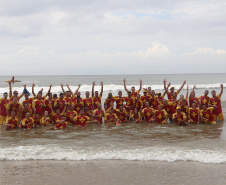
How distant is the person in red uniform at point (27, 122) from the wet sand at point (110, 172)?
13.4 feet

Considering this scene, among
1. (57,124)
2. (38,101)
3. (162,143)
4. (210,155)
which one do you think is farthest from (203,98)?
(38,101)

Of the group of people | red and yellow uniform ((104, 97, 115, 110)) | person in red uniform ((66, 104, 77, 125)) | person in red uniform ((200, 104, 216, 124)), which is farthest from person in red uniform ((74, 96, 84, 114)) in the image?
person in red uniform ((200, 104, 216, 124))

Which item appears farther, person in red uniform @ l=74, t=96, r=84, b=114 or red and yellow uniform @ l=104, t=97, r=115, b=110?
red and yellow uniform @ l=104, t=97, r=115, b=110

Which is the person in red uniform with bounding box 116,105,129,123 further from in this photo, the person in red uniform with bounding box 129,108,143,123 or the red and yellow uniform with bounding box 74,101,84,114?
the red and yellow uniform with bounding box 74,101,84,114

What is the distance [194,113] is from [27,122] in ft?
23.9

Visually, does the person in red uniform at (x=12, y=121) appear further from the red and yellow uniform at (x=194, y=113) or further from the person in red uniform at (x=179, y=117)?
the red and yellow uniform at (x=194, y=113)

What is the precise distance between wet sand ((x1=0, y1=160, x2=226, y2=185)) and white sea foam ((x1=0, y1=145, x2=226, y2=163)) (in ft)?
0.82

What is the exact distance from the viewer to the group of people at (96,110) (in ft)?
34.4

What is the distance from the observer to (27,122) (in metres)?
10.3

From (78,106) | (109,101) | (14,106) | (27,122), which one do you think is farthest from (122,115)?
(14,106)

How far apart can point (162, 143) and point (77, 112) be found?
5100 millimetres

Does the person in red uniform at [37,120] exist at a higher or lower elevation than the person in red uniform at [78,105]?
lower

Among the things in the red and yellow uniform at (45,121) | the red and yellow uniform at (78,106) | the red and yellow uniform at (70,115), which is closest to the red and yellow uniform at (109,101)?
the red and yellow uniform at (78,106)

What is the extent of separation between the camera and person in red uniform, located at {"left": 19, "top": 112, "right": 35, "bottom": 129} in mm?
10234
